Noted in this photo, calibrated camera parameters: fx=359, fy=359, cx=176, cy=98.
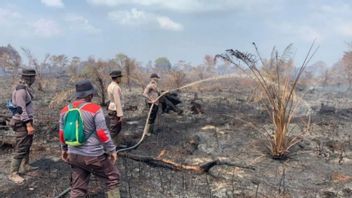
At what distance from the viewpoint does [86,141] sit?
3.97m

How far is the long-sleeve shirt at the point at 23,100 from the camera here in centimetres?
547

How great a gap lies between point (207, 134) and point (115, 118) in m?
2.98

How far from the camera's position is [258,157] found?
7086 mm

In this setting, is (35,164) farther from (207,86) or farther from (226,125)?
(207,86)

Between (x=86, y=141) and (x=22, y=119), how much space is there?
6.84 ft

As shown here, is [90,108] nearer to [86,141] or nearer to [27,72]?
[86,141]

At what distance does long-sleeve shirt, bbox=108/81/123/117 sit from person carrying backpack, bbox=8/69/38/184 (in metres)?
1.43

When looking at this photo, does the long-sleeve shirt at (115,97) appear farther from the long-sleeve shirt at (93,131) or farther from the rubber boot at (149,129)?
the long-sleeve shirt at (93,131)

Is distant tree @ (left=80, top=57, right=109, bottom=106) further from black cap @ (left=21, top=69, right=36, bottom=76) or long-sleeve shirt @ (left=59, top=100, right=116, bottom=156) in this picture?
long-sleeve shirt @ (left=59, top=100, right=116, bottom=156)

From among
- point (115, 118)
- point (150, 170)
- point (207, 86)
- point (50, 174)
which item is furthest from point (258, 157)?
point (207, 86)

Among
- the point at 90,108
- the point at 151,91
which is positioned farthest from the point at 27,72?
the point at 151,91

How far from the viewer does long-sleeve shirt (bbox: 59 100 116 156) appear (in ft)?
12.7

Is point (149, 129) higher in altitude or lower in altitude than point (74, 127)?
lower

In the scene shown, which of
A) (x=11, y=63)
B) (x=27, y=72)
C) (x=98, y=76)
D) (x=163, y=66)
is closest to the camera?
(x=27, y=72)
